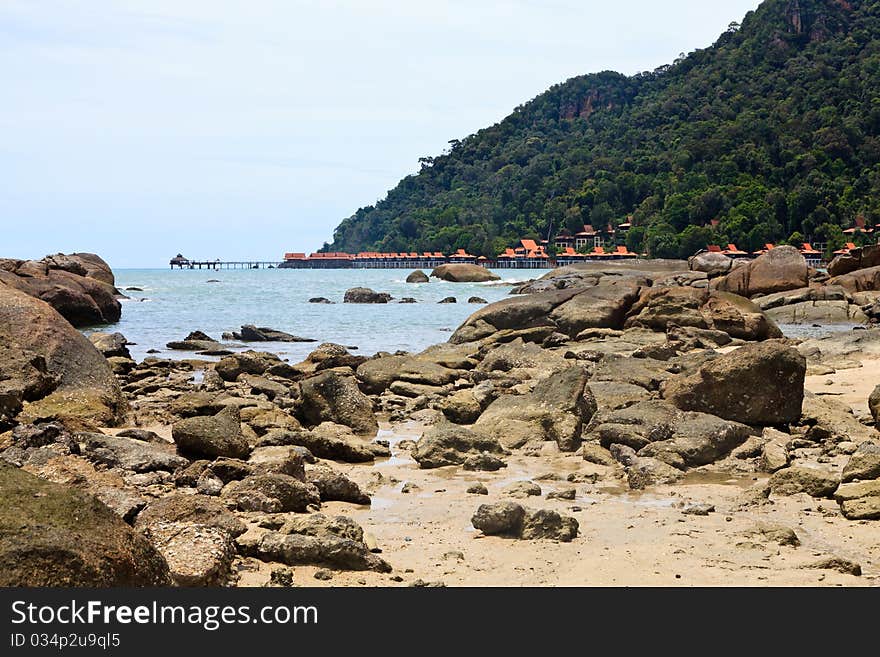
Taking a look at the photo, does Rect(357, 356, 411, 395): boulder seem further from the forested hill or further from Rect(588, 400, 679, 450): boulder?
the forested hill

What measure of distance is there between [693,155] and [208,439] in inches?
4507

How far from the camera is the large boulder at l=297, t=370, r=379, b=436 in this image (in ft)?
35.1

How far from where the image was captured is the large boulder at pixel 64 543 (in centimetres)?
379

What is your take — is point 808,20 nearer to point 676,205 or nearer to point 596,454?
point 676,205

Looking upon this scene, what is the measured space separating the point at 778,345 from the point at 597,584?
5.84 m

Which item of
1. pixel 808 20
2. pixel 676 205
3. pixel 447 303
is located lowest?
pixel 447 303

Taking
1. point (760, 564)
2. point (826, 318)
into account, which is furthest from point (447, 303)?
point (760, 564)

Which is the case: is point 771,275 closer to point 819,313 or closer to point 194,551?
point 819,313

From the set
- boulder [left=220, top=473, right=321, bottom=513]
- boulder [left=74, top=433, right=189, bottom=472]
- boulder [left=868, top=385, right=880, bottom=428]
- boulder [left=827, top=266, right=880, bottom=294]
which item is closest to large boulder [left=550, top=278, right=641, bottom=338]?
boulder [left=868, top=385, right=880, bottom=428]

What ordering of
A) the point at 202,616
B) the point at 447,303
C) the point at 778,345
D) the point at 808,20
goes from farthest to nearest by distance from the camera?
the point at 808,20
the point at 447,303
the point at 778,345
the point at 202,616

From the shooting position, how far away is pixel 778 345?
10.3m

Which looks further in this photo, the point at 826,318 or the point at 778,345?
the point at 826,318

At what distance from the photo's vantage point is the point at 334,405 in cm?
1086

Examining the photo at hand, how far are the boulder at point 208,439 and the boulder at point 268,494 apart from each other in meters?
1.28
